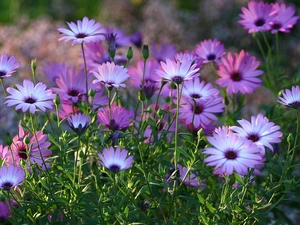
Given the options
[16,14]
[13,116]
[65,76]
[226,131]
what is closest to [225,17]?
[16,14]

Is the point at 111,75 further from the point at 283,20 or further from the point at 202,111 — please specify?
the point at 283,20

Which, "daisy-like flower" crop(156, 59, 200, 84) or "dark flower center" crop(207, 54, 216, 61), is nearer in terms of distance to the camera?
"daisy-like flower" crop(156, 59, 200, 84)

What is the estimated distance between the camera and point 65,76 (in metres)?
1.42

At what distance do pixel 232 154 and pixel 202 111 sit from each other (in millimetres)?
282

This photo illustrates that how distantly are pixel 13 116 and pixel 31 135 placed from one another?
851 millimetres

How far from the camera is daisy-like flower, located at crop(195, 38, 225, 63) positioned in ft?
4.79

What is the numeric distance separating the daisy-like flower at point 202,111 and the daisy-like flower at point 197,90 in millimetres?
20

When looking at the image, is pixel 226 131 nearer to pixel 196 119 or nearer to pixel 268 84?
pixel 196 119

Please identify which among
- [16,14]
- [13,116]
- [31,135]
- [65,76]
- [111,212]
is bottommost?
[111,212]

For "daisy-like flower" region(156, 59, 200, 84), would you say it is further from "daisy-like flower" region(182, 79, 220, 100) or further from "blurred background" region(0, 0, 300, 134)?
"blurred background" region(0, 0, 300, 134)

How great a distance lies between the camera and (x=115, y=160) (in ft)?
3.57

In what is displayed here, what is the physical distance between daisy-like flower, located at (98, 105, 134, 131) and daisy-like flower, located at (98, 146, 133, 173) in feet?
0.44

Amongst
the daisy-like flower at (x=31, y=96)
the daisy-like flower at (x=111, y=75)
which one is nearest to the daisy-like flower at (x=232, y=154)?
the daisy-like flower at (x=111, y=75)

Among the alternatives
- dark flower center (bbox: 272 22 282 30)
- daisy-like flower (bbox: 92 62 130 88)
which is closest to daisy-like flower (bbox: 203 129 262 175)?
daisy-like flower (bbox: 92 62 130 88)
